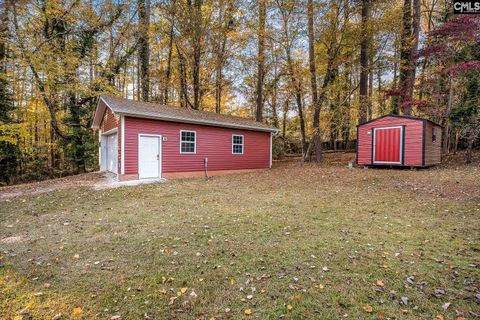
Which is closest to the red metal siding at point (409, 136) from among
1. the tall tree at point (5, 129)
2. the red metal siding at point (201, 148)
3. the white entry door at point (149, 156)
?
the red metal siding at point (201, 148)

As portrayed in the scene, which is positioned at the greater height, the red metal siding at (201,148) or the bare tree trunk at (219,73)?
the bare tree trunk at (219,73)

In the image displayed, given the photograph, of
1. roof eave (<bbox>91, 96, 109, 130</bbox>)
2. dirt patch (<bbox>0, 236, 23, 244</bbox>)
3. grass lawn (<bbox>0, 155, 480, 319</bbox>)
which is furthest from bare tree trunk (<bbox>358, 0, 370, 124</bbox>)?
dirt patch (<bbox>0, 236, 23, 244</bbox>)

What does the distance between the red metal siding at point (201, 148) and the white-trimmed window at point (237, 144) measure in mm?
213

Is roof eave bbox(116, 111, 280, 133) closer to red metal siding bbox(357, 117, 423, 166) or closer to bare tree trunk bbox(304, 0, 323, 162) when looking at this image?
bare tree trunk bbox(304, 0, 323, 162)

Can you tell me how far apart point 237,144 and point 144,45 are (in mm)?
10671

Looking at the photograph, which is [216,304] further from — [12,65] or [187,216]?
[12,65]

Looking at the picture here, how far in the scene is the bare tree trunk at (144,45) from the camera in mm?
16583

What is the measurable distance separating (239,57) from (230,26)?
2.20 meters

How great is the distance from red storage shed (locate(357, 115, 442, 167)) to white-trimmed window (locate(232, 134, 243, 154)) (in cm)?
648

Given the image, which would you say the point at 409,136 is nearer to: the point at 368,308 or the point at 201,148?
the point at 201,148

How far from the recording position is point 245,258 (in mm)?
3523

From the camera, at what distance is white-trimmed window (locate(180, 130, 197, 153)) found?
11633 millimetres

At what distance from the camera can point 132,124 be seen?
397 inches

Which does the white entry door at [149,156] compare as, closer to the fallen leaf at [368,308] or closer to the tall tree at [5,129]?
the tall tree at [5,129]
